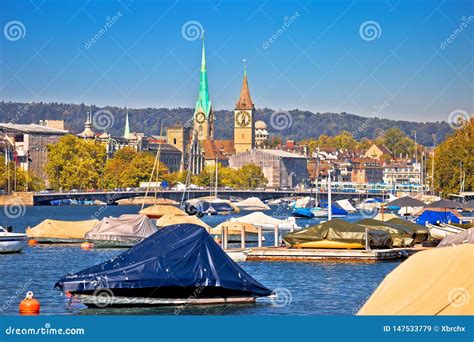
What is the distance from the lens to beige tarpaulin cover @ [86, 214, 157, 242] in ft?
180

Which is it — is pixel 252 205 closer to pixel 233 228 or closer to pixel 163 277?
pixel 233 228

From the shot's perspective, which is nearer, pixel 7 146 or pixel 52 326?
pixel 52 326

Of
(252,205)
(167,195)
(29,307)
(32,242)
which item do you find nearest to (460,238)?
(29,307)

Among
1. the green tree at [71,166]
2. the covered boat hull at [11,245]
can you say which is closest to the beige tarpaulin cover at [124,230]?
the covered boat hull at [11,245]

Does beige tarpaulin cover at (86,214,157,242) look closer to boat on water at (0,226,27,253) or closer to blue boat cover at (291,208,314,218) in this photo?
boat on water at (0,226,27,253)

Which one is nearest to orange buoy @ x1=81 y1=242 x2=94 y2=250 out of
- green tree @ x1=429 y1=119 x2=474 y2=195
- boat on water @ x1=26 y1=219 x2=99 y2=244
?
boat on water @ x1=26 y1=219 x2=99 y2=244

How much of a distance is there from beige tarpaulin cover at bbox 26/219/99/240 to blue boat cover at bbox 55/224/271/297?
96.6ft

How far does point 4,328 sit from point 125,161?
541 ft

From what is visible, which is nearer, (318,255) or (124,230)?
(318,255)

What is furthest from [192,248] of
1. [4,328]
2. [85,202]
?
Result: [85,202]

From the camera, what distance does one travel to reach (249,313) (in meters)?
29.0

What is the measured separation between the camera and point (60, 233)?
60000 millimetres

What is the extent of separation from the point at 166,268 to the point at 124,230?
85.2ft

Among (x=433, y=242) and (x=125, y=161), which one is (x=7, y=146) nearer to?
(x=125, y=161)
